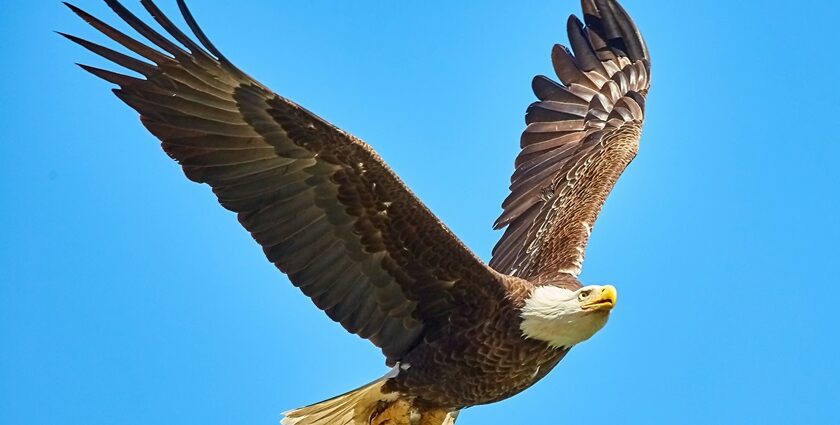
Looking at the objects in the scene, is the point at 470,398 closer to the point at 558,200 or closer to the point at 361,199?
the point at 361,199

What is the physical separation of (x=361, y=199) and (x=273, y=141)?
0.57 metres

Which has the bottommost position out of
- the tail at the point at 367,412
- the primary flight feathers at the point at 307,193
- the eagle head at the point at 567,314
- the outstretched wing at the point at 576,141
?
the tail at the point at 367,412

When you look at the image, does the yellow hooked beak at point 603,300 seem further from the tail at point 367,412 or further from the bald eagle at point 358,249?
the tail at point 367,412

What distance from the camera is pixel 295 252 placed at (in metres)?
8.59

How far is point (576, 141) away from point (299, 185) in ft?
10.5

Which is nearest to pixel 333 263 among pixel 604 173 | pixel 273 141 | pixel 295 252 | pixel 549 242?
pixel 295 252

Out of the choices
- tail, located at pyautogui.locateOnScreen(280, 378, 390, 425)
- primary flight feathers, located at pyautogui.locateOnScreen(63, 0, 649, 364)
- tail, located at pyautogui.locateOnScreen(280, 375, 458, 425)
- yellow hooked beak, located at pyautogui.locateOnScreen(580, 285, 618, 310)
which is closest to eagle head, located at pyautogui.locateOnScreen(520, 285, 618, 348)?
yellow hooked beak, located at pyautogui.locateOnScreen(580, 285, 618, 310)

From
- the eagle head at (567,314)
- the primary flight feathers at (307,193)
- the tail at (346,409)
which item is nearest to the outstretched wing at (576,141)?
the primary flight feathers at (307,193)

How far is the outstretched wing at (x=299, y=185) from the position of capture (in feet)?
26.9

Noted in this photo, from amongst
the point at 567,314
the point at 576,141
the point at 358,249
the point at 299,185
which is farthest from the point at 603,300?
the point at 576,141

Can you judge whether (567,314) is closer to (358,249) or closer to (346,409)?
(358,249)

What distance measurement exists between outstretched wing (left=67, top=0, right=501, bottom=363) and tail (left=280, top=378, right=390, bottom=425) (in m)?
0.44

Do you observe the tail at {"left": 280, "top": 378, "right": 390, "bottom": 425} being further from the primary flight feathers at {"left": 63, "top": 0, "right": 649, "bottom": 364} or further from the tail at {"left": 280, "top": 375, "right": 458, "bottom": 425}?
the primary flight feathers at {"left": 63, "top": 0, "right": 649, "bottom": 364}

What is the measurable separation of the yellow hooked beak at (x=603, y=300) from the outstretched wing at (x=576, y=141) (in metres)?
1.12
